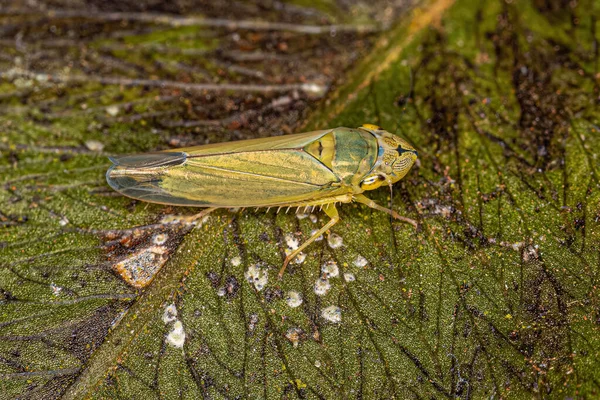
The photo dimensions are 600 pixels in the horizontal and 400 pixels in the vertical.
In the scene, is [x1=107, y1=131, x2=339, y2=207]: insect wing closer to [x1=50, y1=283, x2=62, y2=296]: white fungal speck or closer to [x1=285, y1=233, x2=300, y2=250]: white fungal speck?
[x1=285, y1=233, x2=300, y2=250]: white fungal speck

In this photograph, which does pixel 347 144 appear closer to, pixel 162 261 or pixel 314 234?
pixel 314 234

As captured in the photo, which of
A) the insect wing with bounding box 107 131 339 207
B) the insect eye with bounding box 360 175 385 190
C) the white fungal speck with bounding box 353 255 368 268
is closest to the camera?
the white fungal speck with bounding box 353 255 368 268

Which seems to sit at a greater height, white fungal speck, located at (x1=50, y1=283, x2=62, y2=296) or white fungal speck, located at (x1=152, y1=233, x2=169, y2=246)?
white fungal speck, located at (x1=152, y1=233, x2=169, y2=246)

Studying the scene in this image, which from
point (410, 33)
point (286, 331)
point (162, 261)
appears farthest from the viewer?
point (410, 33)

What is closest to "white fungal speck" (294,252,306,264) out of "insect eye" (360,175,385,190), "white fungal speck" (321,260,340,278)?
"white fungal speck" (321,260,340,278)

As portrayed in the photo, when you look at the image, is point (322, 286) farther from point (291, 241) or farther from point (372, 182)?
point (372, 182)

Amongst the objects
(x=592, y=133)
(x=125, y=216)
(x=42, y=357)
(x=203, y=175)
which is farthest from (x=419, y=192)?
(x=42, y=357)

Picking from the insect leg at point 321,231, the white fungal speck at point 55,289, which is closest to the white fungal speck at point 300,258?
the insect leg at point 321,231
